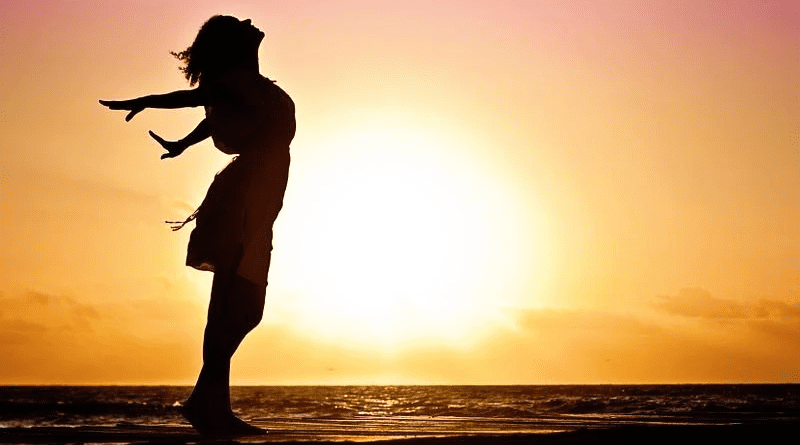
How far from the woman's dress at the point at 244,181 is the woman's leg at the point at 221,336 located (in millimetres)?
107

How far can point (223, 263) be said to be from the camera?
7098 millimetres

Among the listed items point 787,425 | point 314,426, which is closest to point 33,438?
point 314,426

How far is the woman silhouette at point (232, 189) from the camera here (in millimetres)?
7059

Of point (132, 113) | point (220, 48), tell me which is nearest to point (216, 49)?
point (220, 48)

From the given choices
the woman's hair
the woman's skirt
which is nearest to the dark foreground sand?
the woman's skirt

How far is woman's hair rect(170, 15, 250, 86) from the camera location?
730 centimetres

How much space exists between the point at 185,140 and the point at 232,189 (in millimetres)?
501

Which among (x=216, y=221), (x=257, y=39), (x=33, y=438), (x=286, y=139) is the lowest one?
(x=33, y=438)

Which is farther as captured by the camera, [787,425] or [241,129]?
[241,129]

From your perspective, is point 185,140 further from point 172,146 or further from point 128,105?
point 128,105

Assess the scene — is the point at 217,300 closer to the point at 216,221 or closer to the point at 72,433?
the point at 216,221

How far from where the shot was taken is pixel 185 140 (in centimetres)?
734

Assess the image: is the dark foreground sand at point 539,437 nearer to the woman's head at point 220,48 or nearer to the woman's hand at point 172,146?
the woman's hand at point 172,146

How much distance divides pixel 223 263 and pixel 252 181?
57 centimetres
